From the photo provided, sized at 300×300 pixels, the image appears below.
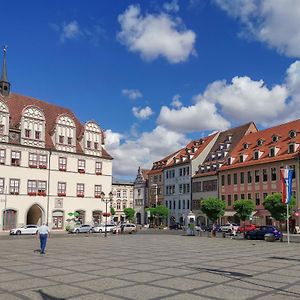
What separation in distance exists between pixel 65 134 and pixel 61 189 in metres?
8.11

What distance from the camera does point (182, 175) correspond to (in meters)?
87.6

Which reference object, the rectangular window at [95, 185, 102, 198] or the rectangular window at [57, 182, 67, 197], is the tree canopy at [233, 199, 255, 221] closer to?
the rectangular window at [95, 185, 102, 198]

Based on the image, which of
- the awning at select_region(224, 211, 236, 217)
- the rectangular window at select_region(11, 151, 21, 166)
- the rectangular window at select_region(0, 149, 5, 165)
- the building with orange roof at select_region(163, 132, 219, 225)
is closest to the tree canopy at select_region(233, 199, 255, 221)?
the awning at select_region(224, 211, 236, 217)

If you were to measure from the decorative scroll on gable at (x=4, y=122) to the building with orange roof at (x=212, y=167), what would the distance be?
3602 centimetres

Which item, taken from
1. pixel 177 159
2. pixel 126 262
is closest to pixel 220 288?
pixel 126 262

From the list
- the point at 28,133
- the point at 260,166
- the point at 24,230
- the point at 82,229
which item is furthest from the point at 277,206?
the point at 28,133

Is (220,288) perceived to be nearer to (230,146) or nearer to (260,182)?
(260,182)

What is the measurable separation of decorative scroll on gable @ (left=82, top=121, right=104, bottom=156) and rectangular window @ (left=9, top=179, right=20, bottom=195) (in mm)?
12167

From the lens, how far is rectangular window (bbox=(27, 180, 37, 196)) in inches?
2330

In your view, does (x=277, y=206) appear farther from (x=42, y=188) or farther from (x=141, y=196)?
(x=141, y=196)

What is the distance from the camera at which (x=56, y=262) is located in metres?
19.4

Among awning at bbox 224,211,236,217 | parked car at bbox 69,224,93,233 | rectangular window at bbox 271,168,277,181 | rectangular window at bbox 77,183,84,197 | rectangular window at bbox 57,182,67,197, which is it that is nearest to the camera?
parked car at bbox 69,224,93,233

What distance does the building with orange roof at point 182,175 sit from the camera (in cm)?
8450

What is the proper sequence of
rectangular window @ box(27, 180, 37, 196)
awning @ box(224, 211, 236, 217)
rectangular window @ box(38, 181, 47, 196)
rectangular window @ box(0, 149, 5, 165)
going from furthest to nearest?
awning @ box(224, 211, 236, 217)
rectangular window @ box(38, 181, 47, 196)
rectangular window @ box(27, 180, 37, 196)
rectangular window @ box(0, 149, 5, 165)
